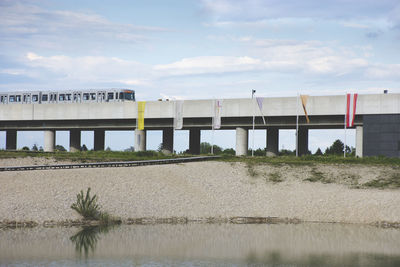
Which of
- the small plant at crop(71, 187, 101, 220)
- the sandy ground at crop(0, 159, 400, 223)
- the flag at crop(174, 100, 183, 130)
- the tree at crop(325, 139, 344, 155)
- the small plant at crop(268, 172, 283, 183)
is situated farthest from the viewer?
the tree at crop(325, 139, 344, 155)

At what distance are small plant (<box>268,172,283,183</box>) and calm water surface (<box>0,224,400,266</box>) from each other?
9967 millimetres

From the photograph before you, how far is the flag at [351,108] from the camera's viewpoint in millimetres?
66375

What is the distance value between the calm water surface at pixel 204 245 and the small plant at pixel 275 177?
997 cm

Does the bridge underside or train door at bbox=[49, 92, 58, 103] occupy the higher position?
train door at bbox=[49, 92, 58, 103]

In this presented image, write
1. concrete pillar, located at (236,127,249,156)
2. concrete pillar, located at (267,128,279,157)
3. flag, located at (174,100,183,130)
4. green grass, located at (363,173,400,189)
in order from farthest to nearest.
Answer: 1. concrete pillar, located at (267,128,279,157)
2. flag, located at (174,100,183,130)
3. concrete pillar, located at (236,127,249,156)
4. green grass, located at (363,173,400,189)

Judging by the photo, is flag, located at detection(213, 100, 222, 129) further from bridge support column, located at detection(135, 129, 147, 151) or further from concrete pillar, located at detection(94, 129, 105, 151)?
concrete pillar, located at detection(94, 129, 105, 151)

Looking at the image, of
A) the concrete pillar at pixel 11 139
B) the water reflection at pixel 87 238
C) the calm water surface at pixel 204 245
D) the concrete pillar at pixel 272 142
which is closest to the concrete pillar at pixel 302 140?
the concrete pillar at pixel 272 142

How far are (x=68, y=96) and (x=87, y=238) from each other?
52.6 meters

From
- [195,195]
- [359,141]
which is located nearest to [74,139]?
[359,141]

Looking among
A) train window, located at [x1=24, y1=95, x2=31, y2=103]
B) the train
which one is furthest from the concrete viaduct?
train window, located at [x1=24, y1=95, x2=31, y2=103]

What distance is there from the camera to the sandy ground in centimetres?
4150

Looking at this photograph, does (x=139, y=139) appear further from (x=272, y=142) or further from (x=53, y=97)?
(x=272, y=142)

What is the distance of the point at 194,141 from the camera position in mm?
83500

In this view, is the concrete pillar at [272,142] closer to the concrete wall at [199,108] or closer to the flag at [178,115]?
the concrete wall at [199,108]
